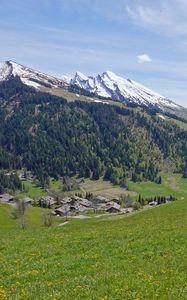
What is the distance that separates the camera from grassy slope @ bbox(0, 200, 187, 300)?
17.1m

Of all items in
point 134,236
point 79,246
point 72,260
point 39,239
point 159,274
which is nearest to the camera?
point 159,274

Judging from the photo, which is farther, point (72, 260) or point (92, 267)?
point (72, 260)

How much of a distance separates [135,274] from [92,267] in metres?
3.26

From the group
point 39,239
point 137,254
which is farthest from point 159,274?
point 39,239

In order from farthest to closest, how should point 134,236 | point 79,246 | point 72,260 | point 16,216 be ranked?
point 16,216 → point 134,236 → point 79,246 → point 72,260

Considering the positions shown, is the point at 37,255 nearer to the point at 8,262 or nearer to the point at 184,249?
the point at 8,262

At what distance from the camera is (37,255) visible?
27.4 metres

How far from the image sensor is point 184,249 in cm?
2547

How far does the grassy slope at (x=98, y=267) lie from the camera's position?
1706 cm

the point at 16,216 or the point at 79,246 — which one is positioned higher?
the point at 79,246

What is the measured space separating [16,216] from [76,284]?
161259 millimetres

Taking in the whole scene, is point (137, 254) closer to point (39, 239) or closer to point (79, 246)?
point (79, 246)

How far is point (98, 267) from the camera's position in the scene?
22.2 m

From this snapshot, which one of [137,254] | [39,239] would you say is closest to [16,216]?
[39,239]
